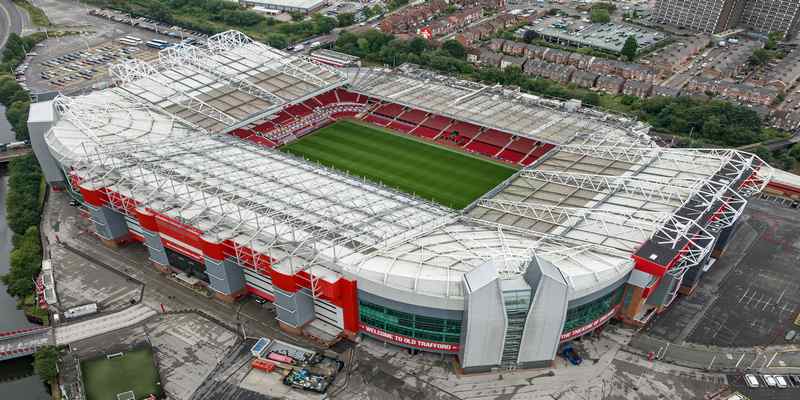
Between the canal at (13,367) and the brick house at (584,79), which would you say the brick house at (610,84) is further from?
the canal at (13,367)

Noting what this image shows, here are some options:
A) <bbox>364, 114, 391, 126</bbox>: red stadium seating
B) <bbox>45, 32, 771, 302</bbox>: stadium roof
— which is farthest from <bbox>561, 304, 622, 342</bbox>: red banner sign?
<bbox>364, 114, 391, 126</bbox>: red stadium seating

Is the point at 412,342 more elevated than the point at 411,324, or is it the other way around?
the point at 411,324

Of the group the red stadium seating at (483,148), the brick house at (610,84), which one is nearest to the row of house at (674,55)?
the brick house at (610,84)

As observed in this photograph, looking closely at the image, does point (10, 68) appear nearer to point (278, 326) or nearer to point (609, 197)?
point (278, 326)

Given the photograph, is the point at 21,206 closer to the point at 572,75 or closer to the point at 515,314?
the point at 515,314

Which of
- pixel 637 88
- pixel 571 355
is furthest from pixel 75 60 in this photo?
pixel 571 355

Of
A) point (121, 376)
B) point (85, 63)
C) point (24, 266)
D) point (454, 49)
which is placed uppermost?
point (454, 49)
